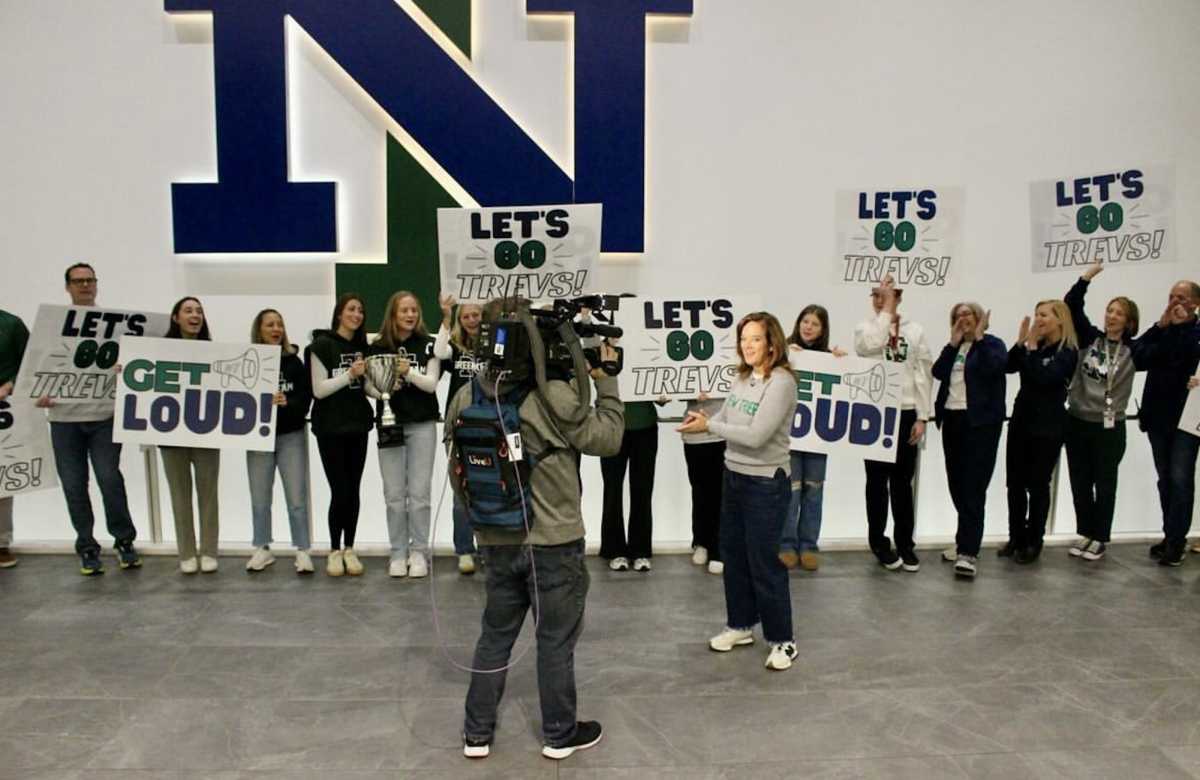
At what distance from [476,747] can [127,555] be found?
3.17 metres

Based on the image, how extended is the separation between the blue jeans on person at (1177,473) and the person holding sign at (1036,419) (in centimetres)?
56

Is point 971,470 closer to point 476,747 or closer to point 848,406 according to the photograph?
point 848,406

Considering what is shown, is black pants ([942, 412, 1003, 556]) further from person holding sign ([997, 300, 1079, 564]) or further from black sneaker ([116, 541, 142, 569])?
black sneaker ([116, 541, 142, 569])

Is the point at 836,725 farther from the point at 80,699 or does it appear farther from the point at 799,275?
the point at 799,275

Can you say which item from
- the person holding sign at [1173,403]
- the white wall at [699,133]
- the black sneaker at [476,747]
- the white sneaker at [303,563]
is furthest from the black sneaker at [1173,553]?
the white sneaker at [303,563]

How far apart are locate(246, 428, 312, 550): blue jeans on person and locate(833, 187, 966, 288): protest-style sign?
11.1ft

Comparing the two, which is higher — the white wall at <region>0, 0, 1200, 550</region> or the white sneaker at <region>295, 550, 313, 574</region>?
the white wall at <region>0, 0, 1200, 550</region>

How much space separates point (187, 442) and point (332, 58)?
9.07ft

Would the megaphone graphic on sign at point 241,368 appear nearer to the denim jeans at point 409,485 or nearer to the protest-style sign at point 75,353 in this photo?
the protest-style sign at point 75,353

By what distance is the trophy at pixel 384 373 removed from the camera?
4812 millimetres

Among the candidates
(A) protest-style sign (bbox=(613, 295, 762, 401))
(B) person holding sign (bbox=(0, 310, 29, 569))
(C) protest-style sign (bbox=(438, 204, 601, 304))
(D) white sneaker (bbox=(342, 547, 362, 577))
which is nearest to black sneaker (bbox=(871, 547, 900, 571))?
(A) protest-style sign (bbox=(613, 295, 762, 401))

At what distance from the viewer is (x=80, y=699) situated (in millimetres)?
3479

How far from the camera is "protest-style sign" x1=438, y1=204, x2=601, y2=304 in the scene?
16.9 feet

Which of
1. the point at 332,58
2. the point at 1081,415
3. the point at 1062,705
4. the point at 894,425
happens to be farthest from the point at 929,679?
the point at 332,58
